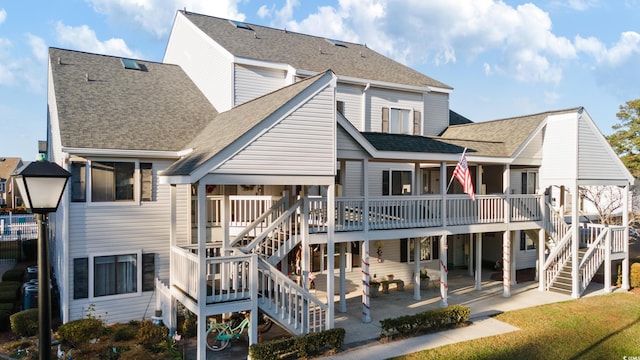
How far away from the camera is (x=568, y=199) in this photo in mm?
31312

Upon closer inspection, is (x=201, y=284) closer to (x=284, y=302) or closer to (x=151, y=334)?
(x=284, y=302)

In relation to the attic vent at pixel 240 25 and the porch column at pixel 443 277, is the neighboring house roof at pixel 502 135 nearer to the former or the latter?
the porch column at pixel 443 277

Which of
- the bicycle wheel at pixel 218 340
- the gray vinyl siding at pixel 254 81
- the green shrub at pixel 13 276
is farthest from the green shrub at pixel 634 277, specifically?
the green shrub at pixel 13 276

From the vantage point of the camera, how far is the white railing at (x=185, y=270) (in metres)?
11.7

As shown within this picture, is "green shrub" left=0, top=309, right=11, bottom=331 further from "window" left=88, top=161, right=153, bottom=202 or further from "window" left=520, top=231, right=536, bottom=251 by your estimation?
"window" left=520, top=231, right=536, bottom=251

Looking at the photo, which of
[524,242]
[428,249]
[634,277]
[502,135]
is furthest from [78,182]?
[634,277]

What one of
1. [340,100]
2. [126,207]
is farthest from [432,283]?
[126,207]

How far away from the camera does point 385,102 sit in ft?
66.8

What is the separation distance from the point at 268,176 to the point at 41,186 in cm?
725

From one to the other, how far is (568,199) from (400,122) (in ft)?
57.2

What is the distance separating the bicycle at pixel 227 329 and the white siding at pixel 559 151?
496 inches

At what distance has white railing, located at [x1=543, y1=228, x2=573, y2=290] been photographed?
60.6ft

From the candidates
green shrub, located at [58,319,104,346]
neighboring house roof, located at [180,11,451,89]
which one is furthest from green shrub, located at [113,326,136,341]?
neighboring house roof, located at [180,11,451,89]

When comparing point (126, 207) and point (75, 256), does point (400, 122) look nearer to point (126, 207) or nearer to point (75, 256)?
point (126, 207)
